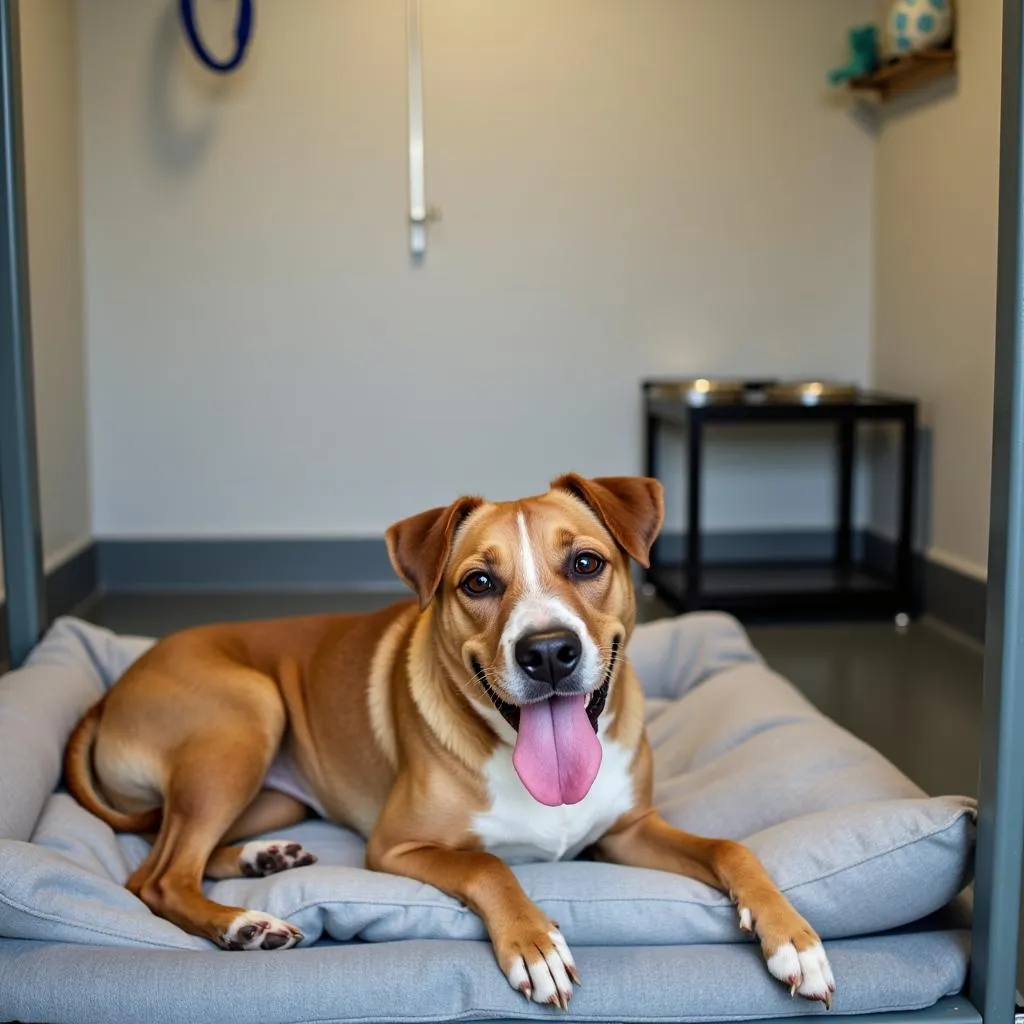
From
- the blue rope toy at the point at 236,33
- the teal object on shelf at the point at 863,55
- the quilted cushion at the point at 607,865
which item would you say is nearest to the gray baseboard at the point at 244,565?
the blue rope toy at the point at 236,33

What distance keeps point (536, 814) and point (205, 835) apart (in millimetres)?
552

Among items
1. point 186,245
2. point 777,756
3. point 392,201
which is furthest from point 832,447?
point 777,756

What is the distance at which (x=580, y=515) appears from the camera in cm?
208

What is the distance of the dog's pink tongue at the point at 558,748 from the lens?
186 cm

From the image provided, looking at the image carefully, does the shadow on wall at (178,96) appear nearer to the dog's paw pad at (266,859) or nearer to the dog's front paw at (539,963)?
the dog's paw pad at (266,859)

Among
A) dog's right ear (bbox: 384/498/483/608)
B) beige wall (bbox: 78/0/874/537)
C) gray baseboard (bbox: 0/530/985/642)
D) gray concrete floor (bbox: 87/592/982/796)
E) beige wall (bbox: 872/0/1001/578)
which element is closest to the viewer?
dog's right ear (bbox: 384/498/483/608)

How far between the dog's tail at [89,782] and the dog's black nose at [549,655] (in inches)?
36.4

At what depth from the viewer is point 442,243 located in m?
5.15

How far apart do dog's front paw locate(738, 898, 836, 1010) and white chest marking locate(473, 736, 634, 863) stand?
35 cm

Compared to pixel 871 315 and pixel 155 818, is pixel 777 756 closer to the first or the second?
pixel 155 818

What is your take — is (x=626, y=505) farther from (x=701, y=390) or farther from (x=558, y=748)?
(x=701, y=390)

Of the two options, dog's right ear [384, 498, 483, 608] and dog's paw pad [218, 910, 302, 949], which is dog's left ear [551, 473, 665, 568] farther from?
dog's paw pad [218, 910, 302, 949]

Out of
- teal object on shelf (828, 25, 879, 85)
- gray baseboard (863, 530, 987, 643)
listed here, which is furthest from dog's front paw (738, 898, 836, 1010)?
teal object on shelf (828, 25, 879, 85)

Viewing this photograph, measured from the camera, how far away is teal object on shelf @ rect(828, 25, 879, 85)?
488cm
